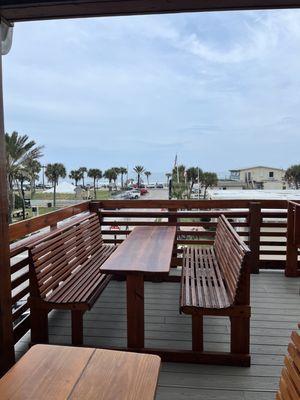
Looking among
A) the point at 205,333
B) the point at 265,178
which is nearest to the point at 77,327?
the point at 205,333

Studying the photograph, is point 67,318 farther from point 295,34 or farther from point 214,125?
point 214,125

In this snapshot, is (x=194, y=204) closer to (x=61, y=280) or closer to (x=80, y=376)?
(x=61, y=280)

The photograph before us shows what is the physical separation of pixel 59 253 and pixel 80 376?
1.73 metres

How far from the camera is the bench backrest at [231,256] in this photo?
2.27m

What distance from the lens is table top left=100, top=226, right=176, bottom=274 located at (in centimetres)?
237

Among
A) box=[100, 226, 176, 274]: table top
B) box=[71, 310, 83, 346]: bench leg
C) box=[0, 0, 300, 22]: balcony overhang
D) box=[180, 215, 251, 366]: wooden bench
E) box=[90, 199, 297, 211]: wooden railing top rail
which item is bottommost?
box=[71, 310, 83, 346]: bench leg

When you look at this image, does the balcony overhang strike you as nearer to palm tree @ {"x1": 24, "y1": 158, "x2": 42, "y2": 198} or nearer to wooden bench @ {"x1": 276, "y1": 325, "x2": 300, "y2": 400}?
wooden bench @ {"x1": 276, "y1": 325, "x2": 300, "y2": 400}

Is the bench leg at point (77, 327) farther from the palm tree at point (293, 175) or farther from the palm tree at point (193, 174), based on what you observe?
the palm tree at point (193, 174)

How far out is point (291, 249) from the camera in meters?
4.26

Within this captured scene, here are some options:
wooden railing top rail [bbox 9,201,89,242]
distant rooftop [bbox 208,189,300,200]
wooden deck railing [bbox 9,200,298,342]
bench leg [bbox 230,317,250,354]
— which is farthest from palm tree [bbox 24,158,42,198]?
bench leg [bbox 230,317,250,354]

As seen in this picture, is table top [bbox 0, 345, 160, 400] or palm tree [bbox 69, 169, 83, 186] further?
palm tree [bbox 69, 169, 83, 186]

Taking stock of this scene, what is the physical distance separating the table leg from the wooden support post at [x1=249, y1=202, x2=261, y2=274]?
7.70 ft

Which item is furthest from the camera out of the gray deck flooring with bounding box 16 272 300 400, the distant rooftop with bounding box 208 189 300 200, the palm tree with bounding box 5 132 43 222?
the palm tree with bounding box 5 132 43 222

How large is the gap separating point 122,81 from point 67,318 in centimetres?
811
